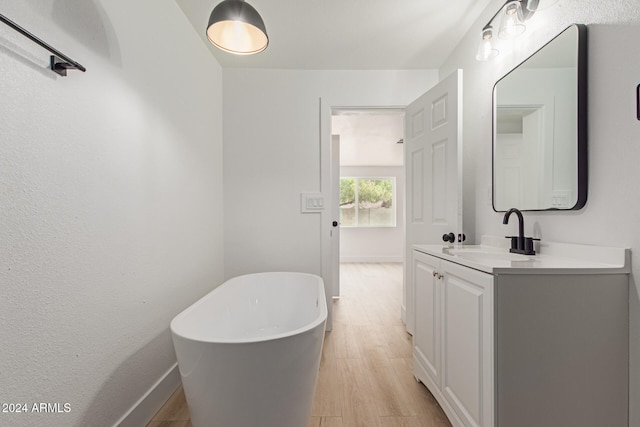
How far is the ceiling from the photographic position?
5.53 ft

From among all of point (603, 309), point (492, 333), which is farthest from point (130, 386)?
point (603, 309)

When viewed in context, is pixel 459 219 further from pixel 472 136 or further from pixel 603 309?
pixel 603 309

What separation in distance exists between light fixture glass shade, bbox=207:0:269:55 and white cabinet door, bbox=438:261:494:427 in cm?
140

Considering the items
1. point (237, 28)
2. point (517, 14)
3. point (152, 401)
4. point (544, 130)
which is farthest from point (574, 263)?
point (152, 401)

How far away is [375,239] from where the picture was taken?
6246 mm

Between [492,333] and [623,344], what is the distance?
0.44 m

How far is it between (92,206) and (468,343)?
162cm

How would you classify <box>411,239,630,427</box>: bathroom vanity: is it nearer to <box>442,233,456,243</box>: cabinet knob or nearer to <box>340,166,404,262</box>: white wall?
<box>442,233,456,243</box>: cabinet knob

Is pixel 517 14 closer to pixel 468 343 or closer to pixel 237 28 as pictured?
pixel 237 28

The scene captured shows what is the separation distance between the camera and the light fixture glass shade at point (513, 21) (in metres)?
1.34

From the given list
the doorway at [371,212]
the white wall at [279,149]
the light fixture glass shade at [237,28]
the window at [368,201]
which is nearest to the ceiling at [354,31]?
the white wall at [279,149]

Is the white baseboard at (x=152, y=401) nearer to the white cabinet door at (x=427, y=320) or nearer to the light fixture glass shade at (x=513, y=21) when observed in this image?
the white cabinet door at (x=427, y=320)

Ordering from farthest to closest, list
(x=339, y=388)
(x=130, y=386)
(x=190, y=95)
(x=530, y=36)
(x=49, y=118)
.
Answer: (x=190, y=95), (x=339, y=388), (x=530, y=36), (x=130, y=386), (x=49, y=118)

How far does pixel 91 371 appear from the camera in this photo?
1035 millimetres
